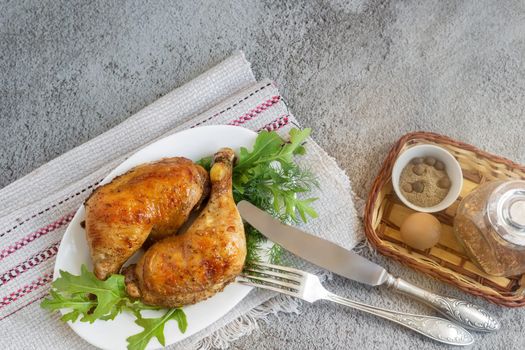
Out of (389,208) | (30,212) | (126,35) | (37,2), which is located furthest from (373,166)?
(37,2)

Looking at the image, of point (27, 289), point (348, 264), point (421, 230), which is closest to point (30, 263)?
point (27, 289)

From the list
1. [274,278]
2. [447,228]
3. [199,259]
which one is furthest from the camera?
[447,228]

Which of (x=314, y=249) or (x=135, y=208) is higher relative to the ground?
(x=135, y=208)

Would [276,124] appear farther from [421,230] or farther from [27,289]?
[27,289]

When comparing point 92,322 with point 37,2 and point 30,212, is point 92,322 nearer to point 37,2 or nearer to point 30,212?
point 30,212

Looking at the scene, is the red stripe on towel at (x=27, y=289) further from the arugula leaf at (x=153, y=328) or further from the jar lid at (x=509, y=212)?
the jar lid at (x=509, y=212)

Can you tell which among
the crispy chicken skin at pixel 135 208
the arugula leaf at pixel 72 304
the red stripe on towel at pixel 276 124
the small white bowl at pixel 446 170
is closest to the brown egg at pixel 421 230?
the small white bowl at pixel 446 170

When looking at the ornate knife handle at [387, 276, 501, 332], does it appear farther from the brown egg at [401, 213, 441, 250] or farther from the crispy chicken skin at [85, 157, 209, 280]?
the crispy chicken skin at [85, 157, 209, 280]

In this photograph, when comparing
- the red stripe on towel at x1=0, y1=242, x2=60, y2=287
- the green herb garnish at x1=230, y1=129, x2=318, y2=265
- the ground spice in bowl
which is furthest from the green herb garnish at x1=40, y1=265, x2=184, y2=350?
the ground spice in bowl
